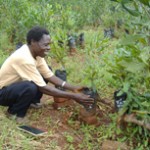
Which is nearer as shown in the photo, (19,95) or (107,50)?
(19,95)

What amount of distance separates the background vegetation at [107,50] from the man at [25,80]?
0.35 meters

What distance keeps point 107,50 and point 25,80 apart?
2.56 m

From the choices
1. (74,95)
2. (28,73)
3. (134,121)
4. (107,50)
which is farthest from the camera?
(107,50)

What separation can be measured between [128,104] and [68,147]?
0.64 meters

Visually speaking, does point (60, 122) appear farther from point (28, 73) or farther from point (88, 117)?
point (28, 73)

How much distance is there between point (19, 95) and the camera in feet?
9.61

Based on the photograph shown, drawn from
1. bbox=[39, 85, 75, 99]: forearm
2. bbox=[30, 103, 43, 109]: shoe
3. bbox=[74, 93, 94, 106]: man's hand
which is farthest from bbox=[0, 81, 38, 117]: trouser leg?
bbox=[74, 93, 94, 106]: man's hand

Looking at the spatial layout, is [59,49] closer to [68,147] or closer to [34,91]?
[34,91]

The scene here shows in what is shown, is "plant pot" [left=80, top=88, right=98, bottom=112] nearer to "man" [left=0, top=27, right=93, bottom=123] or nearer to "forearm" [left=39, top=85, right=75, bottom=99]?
"man" [left=0, top=27, right=93, bottom=123]

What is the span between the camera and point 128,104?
8.81ft

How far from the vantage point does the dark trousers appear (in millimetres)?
2902

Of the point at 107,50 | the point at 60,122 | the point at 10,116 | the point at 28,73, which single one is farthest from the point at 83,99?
the point at 107,50

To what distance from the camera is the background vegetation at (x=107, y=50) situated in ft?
8.20

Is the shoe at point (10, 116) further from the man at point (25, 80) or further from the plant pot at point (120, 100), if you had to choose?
the plant pot at point (120, 100)
